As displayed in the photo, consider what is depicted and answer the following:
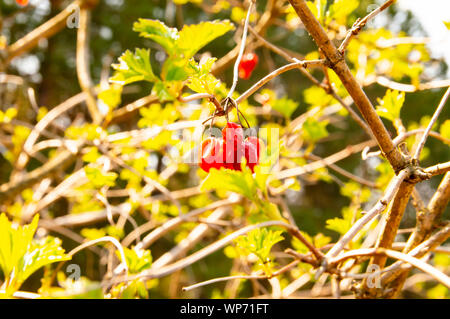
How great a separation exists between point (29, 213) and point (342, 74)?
6.84 feet

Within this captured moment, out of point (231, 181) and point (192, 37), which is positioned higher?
point (192, 37)

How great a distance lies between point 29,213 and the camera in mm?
2230

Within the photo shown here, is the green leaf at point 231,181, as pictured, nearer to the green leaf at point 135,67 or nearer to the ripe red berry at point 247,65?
the green leaf at point 135,67

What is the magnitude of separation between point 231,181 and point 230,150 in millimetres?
149

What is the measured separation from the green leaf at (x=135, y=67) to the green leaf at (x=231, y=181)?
1.02ft

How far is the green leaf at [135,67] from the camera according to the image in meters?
0.85

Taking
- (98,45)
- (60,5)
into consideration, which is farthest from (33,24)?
(98,45)

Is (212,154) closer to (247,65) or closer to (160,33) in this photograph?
(160,33)

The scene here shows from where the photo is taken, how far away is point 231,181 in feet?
2.22

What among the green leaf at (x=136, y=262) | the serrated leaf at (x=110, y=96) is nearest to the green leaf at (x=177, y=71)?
the green leaf at (x=136, y=262)

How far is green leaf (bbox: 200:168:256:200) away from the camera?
0.66 m

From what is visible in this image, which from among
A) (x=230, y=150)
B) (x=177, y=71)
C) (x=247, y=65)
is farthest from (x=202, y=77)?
(x=247, y=65)
